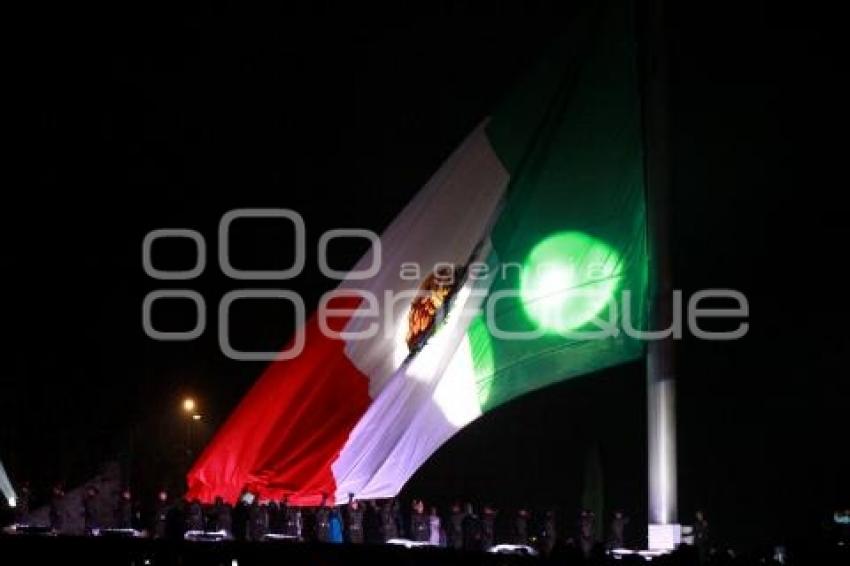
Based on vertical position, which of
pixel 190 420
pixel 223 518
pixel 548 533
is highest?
pixel 190 420

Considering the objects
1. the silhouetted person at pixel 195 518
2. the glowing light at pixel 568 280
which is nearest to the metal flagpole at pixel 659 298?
the glowing light at pixel 568 280

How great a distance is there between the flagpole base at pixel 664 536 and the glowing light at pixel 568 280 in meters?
2.75

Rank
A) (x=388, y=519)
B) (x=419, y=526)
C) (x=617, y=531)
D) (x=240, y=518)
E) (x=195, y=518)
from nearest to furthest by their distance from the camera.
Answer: (x=240, y=518), (x=617, y=531), (x=388, y=519), (x=419, y=526), (x=195, y=518)

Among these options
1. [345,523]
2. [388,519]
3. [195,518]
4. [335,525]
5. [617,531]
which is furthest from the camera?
[195,518]

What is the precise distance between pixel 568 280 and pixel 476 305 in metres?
1.26

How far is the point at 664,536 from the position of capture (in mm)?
13898

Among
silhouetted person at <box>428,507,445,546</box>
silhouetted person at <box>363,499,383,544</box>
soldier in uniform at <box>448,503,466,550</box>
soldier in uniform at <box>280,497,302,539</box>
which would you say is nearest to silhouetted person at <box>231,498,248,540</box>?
soldier in uniform at <box>280,497,302,539</box>

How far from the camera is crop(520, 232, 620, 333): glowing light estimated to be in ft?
50.2

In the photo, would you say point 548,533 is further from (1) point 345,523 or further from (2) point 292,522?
(2) point 292,522

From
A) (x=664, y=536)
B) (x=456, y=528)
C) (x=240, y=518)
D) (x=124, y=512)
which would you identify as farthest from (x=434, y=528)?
(x=664, y=536)

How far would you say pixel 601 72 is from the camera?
15672 mm

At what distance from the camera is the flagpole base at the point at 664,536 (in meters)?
13.9

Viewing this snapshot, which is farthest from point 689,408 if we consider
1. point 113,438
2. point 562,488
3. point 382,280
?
point 113,438

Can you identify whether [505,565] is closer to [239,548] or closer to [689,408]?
[239,548]
